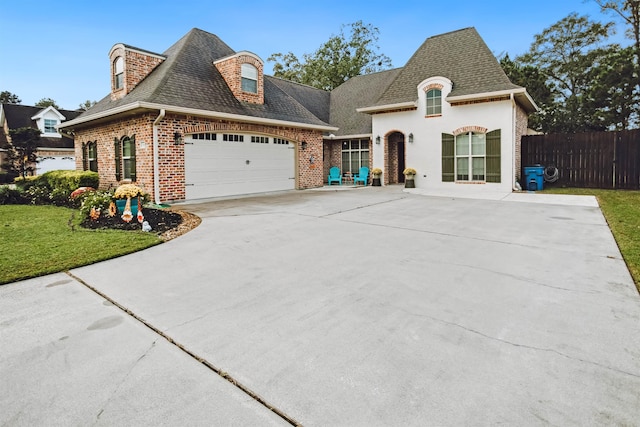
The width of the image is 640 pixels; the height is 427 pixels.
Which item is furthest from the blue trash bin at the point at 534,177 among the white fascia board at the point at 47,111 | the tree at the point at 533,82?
the white fascia board at the point at 47,111

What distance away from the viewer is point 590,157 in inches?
546

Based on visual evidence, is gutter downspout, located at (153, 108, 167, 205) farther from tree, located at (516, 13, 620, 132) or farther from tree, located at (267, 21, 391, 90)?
tree, located at (516, 13, 620, 132)

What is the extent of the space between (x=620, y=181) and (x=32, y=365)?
17.0 metres

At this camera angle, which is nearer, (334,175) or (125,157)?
(125,157)

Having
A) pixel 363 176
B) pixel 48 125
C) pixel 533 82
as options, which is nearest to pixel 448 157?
pixel 363 176

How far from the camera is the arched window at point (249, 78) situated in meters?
12.9

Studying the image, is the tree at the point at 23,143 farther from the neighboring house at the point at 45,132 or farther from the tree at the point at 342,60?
the tree at the point at 342,60

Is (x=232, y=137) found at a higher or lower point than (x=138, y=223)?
higher

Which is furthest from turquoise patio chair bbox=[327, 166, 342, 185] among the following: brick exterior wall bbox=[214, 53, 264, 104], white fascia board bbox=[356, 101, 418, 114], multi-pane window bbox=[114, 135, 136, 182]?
multi-pane window bbox=[114, 135, 136, 182]

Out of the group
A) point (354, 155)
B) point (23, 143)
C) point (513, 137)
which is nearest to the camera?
point (513, 137)

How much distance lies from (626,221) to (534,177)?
22.9 ft

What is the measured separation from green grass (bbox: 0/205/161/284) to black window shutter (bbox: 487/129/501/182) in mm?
11987

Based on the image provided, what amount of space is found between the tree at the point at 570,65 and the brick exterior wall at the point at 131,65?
23457 mm

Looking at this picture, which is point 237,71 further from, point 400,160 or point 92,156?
point 400,160
